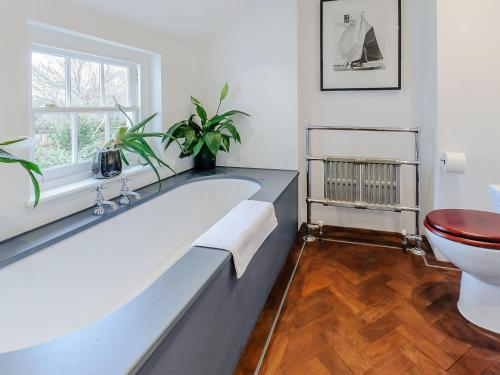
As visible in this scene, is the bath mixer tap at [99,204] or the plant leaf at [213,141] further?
the plant leaf at [213,141]

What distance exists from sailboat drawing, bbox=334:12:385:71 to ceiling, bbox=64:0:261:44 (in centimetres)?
74

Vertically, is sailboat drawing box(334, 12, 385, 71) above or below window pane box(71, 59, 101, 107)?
above

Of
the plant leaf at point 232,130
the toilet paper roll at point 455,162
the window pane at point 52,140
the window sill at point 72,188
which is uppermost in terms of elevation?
the plant leaf at point 232,130

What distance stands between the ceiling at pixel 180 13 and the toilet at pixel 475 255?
6.44ft

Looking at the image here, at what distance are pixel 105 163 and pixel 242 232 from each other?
3.26 ft

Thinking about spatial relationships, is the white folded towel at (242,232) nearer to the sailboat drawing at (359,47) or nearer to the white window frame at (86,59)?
the white window frame at (86,59)

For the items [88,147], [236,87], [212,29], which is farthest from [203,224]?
[212,29]

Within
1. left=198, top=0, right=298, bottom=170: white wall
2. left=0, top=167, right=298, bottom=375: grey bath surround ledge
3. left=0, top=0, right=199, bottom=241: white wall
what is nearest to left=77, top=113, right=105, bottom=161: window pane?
left=0, top=0, right=199, bottom=241: white wall

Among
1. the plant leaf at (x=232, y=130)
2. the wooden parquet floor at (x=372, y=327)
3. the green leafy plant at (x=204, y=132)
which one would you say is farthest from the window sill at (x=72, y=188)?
the wooden parquet floor at (x=372, y=327)

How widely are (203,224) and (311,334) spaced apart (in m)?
1.20

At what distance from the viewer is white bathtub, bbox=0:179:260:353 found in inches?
52.4

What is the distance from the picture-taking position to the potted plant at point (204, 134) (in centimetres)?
265

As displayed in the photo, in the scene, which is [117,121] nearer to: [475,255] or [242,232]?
[242,232]

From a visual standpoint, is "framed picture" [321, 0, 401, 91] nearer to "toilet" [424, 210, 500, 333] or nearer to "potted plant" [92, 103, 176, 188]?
"toilet" [424, 210, 500, 333]
